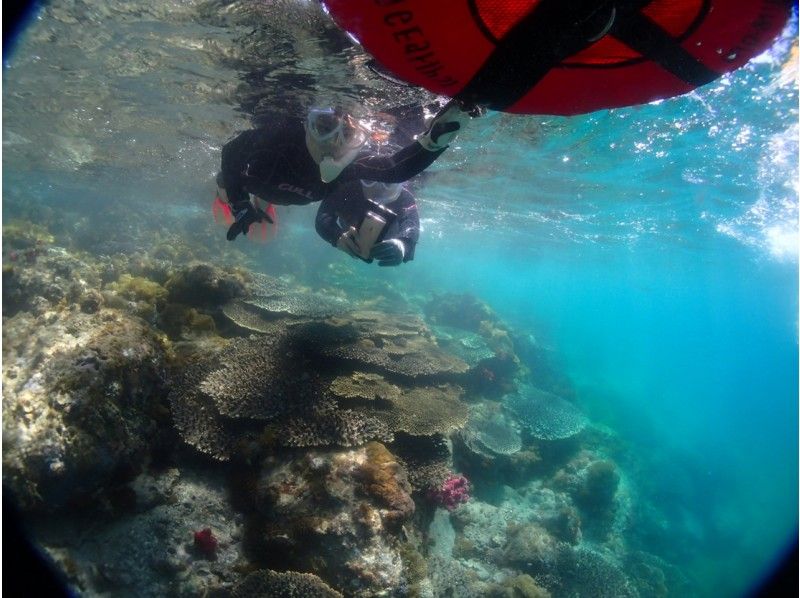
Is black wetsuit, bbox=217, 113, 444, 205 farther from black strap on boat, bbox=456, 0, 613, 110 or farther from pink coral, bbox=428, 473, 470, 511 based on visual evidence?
pink coral, bbox=428, 473, 470, 511

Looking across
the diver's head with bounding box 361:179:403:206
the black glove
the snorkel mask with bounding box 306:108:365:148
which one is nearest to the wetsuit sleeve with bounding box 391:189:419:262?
the diver's head with bounding box 361:179:403:206

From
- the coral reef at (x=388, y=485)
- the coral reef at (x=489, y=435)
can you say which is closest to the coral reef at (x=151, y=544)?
the coral reef at (x=388, y=485)

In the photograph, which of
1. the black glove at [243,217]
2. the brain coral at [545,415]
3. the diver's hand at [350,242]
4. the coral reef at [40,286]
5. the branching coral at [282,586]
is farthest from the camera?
the brain coral at [545,415]

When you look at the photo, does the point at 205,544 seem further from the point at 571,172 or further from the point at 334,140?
the point at 571,172

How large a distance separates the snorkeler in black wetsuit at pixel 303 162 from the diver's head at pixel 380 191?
0.62 metres

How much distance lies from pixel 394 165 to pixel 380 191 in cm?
209

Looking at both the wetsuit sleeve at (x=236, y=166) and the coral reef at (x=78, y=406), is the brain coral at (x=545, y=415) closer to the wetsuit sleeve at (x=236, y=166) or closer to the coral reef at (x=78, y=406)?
the coral reef at (x=78, y=406)

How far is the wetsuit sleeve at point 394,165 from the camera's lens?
3531mm

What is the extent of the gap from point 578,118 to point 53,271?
45.9ft

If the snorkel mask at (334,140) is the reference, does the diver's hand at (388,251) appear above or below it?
below

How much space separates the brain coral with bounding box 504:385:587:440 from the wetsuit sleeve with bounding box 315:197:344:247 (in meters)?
9.36

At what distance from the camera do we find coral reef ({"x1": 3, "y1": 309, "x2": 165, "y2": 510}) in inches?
152

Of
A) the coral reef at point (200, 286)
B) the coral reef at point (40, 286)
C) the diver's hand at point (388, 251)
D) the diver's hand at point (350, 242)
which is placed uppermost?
the diver's hand at point (388, 251)

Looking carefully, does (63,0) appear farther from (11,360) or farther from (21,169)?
(21,169)
